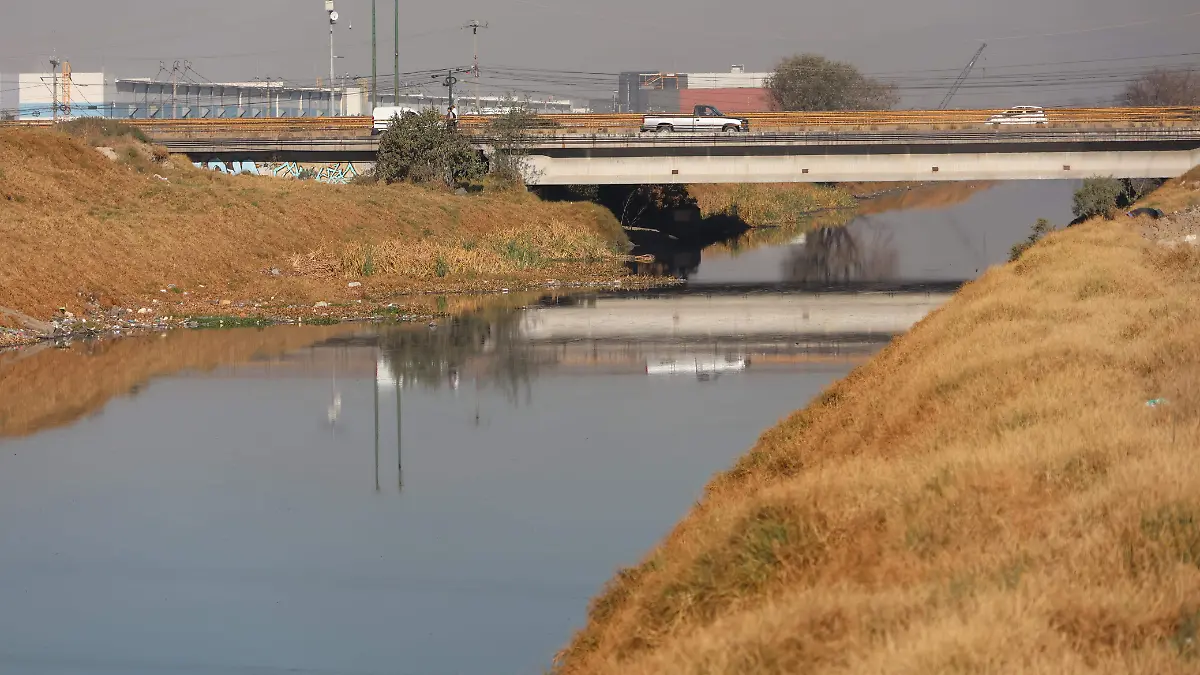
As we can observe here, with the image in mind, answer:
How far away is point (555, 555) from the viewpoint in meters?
14.6

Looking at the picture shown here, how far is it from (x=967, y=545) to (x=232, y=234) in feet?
120

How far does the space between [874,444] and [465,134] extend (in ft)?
186

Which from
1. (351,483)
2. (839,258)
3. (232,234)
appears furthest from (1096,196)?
(351,483)

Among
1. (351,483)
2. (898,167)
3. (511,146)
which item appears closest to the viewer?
(351,483)

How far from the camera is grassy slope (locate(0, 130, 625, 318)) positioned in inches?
1383

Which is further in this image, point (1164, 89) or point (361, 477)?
point (1164, 89)

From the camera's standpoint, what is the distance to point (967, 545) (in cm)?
853

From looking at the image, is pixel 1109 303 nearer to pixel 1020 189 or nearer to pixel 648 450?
pixel 648 450

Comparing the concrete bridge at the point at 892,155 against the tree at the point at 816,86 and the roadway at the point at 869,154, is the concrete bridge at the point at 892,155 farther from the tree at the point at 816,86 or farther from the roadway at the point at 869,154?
the tree at the point at 816,86

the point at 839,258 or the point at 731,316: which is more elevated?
the point at 839,258

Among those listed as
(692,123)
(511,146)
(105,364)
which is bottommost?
(105,364)

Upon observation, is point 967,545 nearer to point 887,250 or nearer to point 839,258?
point 839,258

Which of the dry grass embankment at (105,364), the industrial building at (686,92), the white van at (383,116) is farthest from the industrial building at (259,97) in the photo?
the dry grass embankment at (105,364)

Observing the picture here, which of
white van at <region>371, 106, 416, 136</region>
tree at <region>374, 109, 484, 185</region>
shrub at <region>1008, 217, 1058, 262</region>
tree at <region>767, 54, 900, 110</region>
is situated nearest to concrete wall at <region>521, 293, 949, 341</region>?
shrub at <region>1008, 217, 1058, 262</region>
